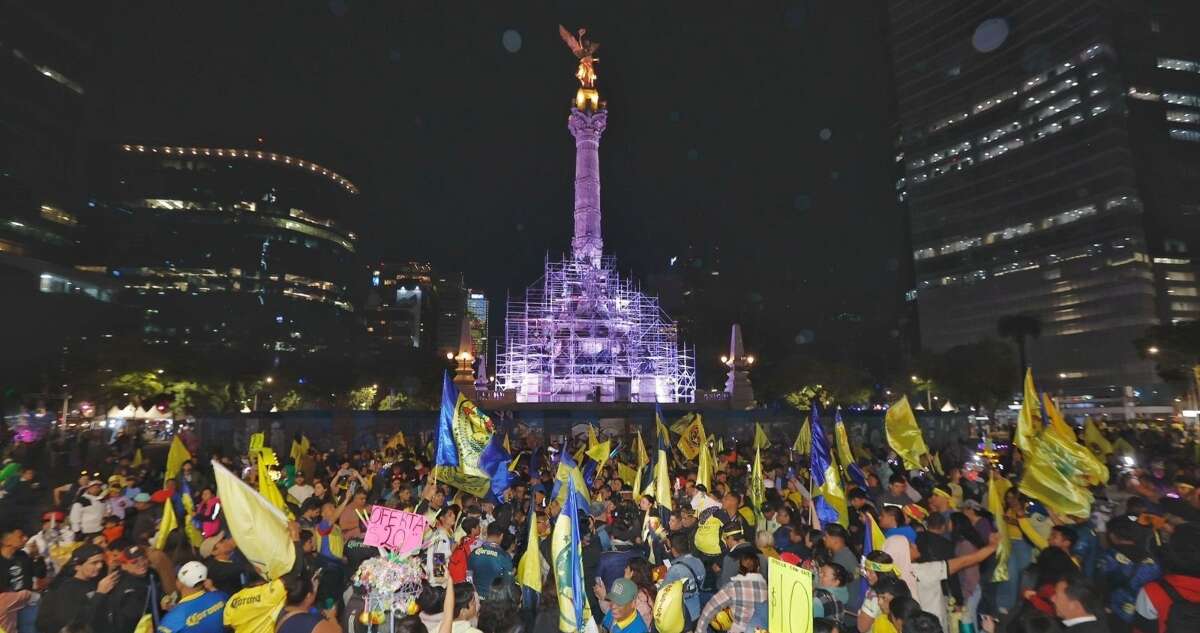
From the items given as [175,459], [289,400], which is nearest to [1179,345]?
[175,459]

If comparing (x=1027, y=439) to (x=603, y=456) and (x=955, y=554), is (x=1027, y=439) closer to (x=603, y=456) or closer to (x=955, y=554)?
(x=955, y=554)

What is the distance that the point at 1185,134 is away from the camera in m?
87.8

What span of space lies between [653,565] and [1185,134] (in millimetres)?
109725

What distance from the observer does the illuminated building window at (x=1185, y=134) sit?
287 ft

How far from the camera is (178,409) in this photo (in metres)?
49.8

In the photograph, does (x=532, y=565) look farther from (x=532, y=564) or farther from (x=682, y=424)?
(x=682, y=424)

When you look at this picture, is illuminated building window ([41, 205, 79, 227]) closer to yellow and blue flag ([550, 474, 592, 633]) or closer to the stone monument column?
the stone monument column

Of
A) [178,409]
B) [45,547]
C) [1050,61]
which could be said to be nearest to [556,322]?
[178,409]

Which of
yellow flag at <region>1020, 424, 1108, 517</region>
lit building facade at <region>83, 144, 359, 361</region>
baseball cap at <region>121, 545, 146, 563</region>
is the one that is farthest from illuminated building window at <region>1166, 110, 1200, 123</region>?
lit building facade at <region>83, 144, 359, 361</region>

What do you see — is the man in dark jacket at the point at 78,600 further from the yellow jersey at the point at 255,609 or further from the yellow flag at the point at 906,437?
the yellow flag at the point at 906,437

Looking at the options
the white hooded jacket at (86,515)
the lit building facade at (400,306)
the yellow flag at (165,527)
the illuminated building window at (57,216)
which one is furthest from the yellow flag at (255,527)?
the lit building facade at (400,306)

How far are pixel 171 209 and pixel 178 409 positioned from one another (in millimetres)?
77416

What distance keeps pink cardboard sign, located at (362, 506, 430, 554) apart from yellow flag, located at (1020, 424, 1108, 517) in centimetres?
740

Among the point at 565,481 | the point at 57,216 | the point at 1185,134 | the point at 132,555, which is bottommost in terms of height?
the point at 132,555
